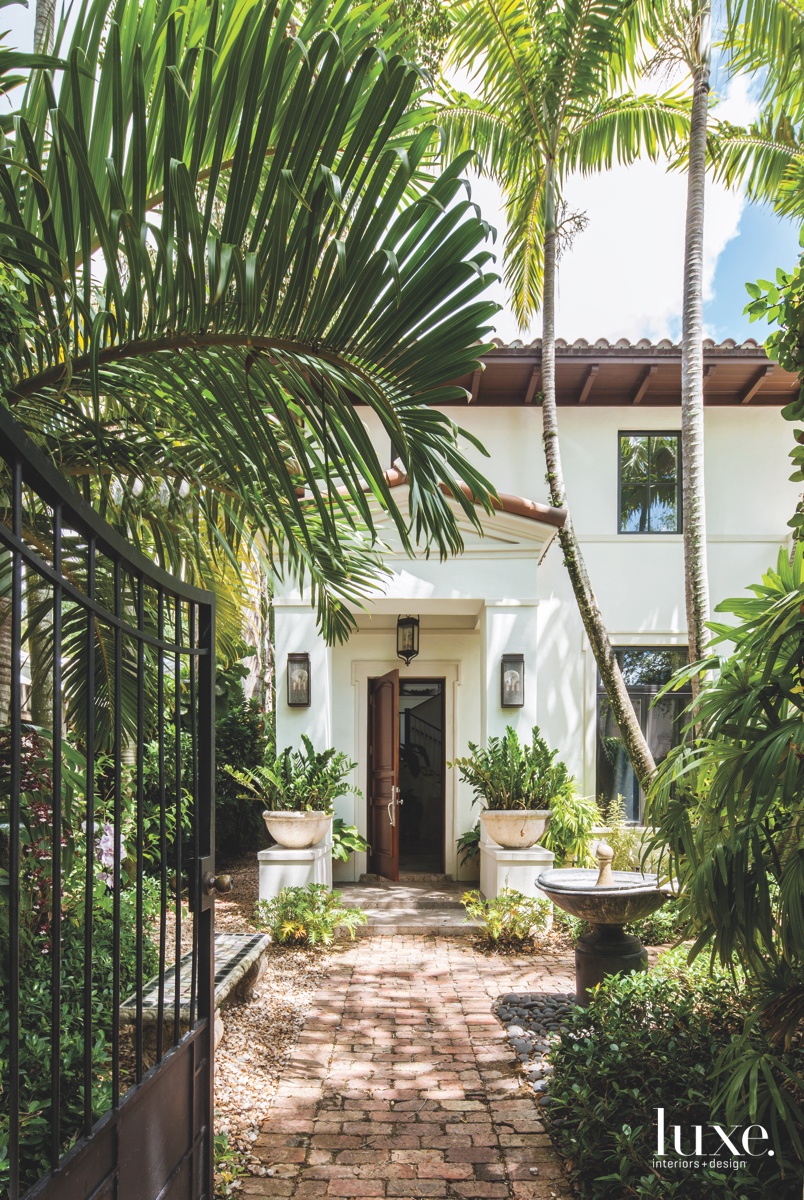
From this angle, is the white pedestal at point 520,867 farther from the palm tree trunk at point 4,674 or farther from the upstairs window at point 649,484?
the palm tree trunk at point 4,674

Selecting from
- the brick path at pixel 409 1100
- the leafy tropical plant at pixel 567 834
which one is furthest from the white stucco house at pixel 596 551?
the brick path at pixel 409 1100

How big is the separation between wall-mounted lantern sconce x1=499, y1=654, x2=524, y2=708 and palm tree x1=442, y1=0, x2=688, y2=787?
3.96ft

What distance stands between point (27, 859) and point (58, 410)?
85.6 inches

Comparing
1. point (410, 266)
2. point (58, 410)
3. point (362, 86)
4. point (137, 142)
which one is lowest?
point (58, 410)

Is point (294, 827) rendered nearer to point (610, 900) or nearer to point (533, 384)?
point (610, 900)

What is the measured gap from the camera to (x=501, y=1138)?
3.88 meters

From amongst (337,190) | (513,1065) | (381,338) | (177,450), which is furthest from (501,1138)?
(337,190)

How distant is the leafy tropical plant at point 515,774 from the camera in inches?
321

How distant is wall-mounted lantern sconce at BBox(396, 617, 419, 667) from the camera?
9.72 m

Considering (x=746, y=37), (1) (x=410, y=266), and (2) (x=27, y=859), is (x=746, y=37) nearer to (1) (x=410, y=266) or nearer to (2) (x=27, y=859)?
(1) (x=410, y=266)

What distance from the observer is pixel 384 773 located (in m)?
9.92

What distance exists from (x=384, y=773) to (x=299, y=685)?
6.17 ft

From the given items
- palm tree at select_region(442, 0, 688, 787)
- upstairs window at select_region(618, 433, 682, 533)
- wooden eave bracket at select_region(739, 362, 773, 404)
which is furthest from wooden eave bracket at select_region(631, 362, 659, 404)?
palm tree at select_region(442, 0, 688, 787)

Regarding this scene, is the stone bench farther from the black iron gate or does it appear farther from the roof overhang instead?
the roof overhang
